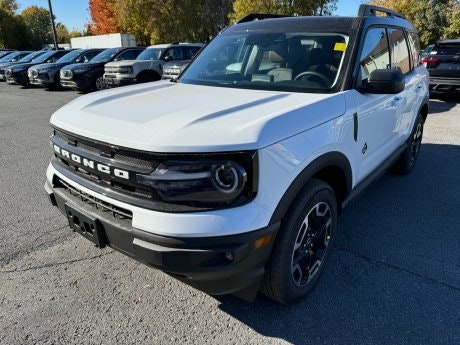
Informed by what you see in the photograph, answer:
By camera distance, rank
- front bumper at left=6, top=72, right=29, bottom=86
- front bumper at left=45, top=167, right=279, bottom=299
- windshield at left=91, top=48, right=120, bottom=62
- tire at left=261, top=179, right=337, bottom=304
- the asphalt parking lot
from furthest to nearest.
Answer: front bumper at left=6, top=72, right=29, bottom=86
windshield at left=91, top=48, right=120, bottom=62
the asphalt parking lot
tire at left=261, top=179, right=337, bottom=304
front bumper at left=45, top=167, right=279, bottom=299

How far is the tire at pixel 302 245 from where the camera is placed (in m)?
2.23

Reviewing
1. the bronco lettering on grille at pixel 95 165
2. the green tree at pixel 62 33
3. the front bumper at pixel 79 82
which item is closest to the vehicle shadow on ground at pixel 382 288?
the bronco lettering on grille at pixel 95 165

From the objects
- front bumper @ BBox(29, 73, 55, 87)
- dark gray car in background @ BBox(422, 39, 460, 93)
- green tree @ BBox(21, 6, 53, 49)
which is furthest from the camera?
green tree @ BBox(21, 6, 53, 49)

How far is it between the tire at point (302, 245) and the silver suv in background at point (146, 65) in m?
10.7

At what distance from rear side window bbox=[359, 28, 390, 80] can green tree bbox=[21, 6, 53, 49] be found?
65892mm

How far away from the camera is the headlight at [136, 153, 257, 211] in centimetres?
192

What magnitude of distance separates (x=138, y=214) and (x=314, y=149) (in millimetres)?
1092

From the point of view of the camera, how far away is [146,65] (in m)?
12.6

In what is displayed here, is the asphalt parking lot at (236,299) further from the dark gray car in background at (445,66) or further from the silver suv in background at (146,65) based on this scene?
the silver suv in background at (146,65)

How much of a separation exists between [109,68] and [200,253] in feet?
40.1

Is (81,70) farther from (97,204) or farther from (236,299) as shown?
(236,299)

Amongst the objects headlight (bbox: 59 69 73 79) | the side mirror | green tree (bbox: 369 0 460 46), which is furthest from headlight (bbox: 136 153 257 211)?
green tree (bbox: 369 0 460 46)

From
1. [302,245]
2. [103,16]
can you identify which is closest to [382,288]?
[302,245]

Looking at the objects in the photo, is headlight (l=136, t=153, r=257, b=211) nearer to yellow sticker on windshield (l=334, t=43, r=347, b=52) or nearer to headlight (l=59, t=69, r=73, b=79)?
yellow sticker on windshield (l=334, t=43, r=347, b=52)
